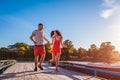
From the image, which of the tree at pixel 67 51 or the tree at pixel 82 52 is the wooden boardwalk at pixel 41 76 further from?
the tree at pixel 82 52

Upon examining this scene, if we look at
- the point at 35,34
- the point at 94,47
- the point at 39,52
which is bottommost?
the point at 39,52

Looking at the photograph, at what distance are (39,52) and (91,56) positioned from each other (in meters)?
94.8

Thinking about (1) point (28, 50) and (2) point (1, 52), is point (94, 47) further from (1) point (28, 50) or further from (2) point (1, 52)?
(2) point (1, 52)

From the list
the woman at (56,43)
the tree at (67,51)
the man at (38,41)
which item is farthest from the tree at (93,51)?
the man at (38,41)

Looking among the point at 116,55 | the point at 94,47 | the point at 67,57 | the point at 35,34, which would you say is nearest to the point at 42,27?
the point at 35,34

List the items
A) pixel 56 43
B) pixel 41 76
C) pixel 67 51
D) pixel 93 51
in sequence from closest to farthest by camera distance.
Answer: pixel 41 76 < pixel 56 43 < pixel 67 51 < pixel 93 51

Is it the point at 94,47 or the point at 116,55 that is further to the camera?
the point at 94,47

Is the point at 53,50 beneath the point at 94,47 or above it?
beneath

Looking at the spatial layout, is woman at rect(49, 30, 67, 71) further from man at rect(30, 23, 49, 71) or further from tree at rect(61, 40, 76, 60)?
tree at rect(61, 40, 76, 60)

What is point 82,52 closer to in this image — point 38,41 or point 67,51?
point 67,51

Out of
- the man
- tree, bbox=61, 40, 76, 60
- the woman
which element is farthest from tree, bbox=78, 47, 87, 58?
the man

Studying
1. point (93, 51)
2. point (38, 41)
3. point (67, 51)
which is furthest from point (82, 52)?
point (38, 41)

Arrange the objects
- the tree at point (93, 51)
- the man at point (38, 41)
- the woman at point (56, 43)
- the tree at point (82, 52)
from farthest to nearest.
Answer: the tree at point (82, 52), the tree at point (93, 51), the woman at point (56, 43), the man at point (38, 41)

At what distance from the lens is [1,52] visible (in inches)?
4163
